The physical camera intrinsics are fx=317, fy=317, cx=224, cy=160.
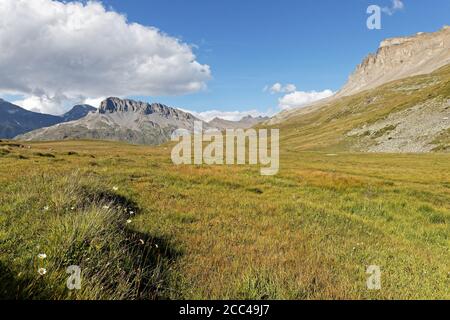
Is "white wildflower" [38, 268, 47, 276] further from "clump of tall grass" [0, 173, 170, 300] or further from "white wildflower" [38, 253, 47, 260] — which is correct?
"white wildflower" [38, 253, 47, 260]

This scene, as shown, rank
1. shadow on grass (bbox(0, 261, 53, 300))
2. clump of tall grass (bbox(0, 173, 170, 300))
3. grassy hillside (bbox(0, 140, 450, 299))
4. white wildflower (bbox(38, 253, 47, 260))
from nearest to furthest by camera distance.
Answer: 1. shadow on grass (bbox(0, 261, 53, 300))
2. clump of tall grass (bbox(0, 173, 170, 300))
3. white wildflower (bbox(38, 253, 47, 260))
4. grassy hillside (bbox(0, 140, 450, 299))

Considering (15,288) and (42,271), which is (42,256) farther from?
(15,288)

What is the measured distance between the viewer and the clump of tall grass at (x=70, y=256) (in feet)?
15.6

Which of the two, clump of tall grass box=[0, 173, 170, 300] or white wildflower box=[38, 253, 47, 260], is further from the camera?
white wildflower box=[38, 253, 47, 260]

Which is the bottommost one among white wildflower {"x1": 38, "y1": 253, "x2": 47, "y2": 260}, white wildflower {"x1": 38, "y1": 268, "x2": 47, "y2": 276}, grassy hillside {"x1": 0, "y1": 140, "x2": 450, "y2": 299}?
grassy hillside {"x1": 0, "y1": 140, "x2": 450, "y2": 299}

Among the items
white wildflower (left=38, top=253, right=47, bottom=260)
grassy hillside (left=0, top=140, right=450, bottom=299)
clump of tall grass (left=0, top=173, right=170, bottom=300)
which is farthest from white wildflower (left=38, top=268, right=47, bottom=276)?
white wildflower (left=38, top=253, right=47, bottom=260)

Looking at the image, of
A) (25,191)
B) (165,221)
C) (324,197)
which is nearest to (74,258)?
(165,221)

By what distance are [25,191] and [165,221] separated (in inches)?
181

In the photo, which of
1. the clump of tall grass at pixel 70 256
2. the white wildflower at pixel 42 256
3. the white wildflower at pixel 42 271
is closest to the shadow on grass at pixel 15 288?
the clump of tall grass at pixel 70 256

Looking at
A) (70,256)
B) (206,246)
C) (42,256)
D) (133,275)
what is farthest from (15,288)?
(206,246)

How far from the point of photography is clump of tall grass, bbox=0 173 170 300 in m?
4.75

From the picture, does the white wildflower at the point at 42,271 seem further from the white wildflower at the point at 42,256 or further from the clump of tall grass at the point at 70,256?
the white wildflower at the point at 42,256

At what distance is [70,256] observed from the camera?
5.67 meters

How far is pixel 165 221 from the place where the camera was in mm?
10875
